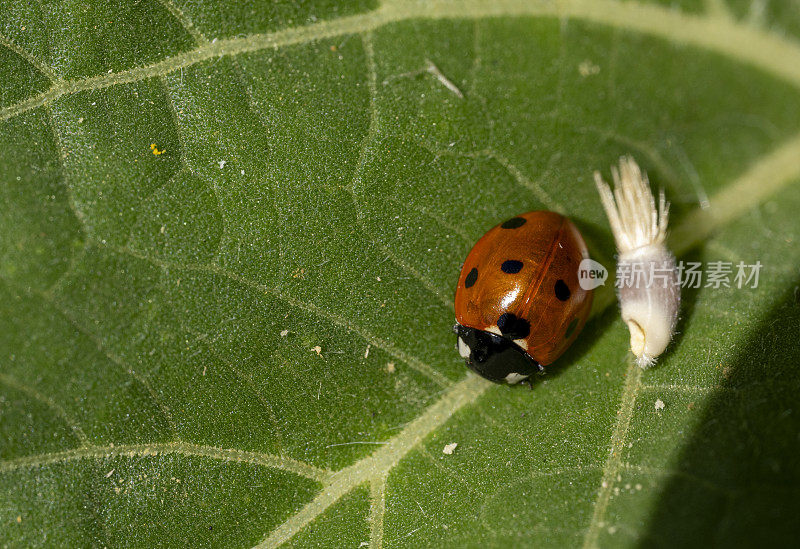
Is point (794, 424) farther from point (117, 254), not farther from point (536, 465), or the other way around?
point (117, 254)

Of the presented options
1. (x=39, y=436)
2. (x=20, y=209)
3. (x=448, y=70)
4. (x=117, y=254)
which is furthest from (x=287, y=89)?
(x=39, y=436)

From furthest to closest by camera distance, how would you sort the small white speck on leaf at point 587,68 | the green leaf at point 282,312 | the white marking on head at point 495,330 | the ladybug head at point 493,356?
the small white speck on leaf at point 587,68, the white marking on head at point 495,330, the ladybug head at point 493,356, the green leaf at point 282,312

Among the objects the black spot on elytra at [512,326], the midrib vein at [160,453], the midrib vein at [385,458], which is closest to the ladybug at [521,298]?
the black spot on elytra at [512,326]

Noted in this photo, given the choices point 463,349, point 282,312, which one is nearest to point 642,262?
point 463,349

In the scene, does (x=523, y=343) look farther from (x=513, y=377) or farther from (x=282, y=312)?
(x=282, y=312)

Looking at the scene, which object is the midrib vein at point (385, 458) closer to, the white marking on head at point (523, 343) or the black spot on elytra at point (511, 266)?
the white marking on head at point (523, 343)

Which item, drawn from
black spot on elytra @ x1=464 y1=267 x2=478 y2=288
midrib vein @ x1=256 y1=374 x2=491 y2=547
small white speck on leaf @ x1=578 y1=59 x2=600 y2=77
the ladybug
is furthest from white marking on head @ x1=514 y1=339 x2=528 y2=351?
small white speck on leaf @ x1=578 y1=59 x2=600 y2=77
